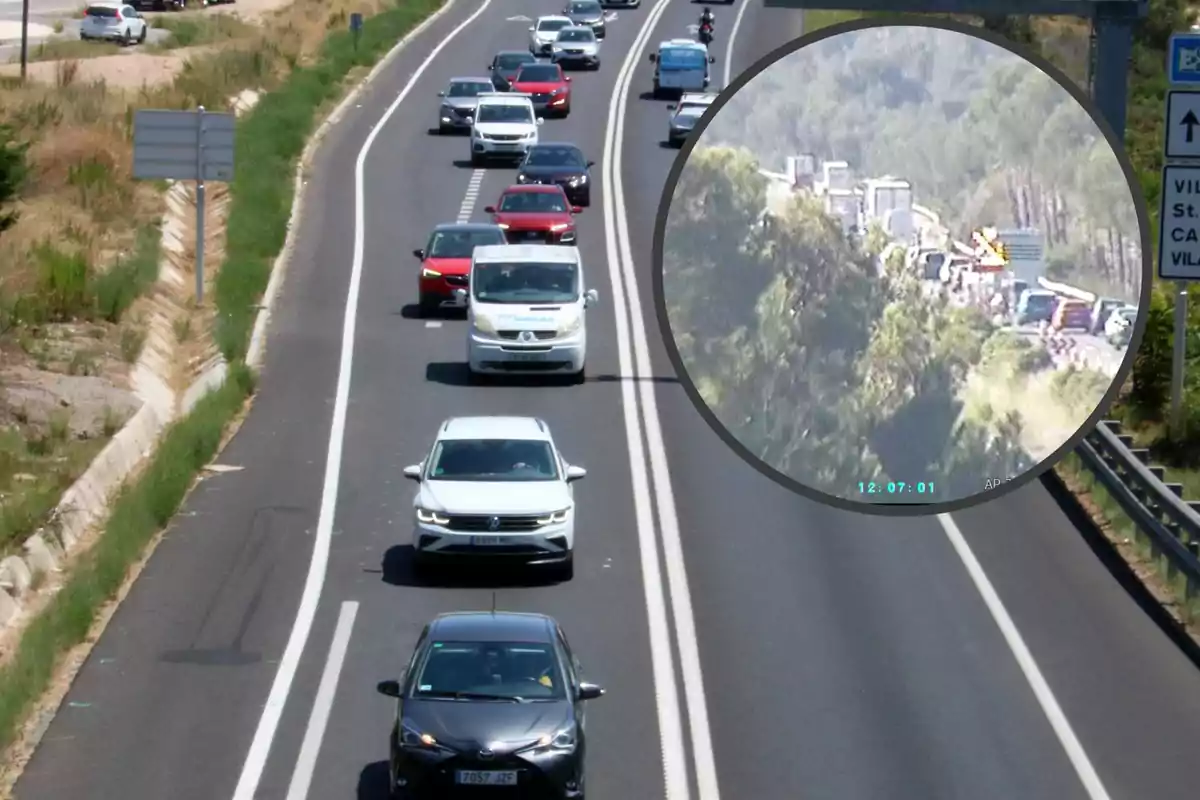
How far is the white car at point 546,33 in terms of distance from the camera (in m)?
68.4

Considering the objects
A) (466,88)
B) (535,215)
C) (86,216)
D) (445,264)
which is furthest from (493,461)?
(466,88)

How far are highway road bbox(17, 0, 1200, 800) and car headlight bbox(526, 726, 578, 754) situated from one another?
32.6 inches

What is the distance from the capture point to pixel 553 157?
46.0 metres

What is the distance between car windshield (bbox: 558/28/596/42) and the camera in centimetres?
6706

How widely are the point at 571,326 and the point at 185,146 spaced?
33.7ft

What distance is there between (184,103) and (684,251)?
46.8 meters

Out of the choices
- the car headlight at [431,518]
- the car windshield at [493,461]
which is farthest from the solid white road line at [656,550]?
the car headlight at [431,518]

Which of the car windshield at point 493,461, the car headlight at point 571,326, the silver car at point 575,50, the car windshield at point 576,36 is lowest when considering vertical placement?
the car windshield at point 493,461

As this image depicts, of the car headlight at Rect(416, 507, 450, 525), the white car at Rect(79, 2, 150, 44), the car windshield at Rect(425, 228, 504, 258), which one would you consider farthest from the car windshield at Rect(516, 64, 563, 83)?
the car headlight at Rect(416, 507, 450, 525)

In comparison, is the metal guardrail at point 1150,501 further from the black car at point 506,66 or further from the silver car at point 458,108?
the black car at point 506,66

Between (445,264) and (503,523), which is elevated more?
(445,264)

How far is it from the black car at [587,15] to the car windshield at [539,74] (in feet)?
47.3

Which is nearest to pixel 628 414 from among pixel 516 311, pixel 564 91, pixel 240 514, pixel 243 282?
pixel 516 311

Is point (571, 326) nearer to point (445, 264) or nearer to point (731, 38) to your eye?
point (445, 264)
